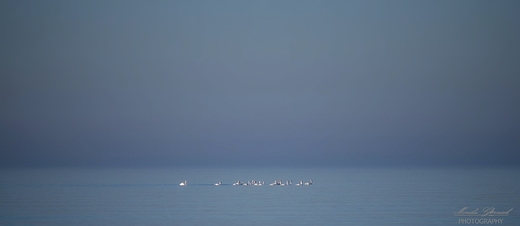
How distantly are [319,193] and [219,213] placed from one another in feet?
44.1

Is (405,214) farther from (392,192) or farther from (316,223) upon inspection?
(392,192)

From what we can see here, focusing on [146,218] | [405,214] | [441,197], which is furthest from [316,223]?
[441,197]

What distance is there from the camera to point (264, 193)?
4178cm

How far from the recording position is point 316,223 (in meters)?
25.7

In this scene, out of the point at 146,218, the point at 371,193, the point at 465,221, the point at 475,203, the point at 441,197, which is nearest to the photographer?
the point at 465,221

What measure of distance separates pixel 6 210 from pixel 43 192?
1196 centimetres

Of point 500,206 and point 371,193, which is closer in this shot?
point 500,206

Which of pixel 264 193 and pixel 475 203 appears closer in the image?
pixel 475 203

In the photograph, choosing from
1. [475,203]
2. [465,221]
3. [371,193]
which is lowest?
[465,221]

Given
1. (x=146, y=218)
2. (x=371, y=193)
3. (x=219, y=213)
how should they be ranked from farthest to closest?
1. (x=371, y=193)
2. (x=219, y=213)
3. (x=146, y=218)

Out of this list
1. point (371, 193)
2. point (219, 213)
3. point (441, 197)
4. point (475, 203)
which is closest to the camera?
point (219, 213)

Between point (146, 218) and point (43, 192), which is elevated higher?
point (43, 192)

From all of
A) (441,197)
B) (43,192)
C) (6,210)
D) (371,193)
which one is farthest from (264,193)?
(6,210)

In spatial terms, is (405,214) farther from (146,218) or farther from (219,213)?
(146,218)
